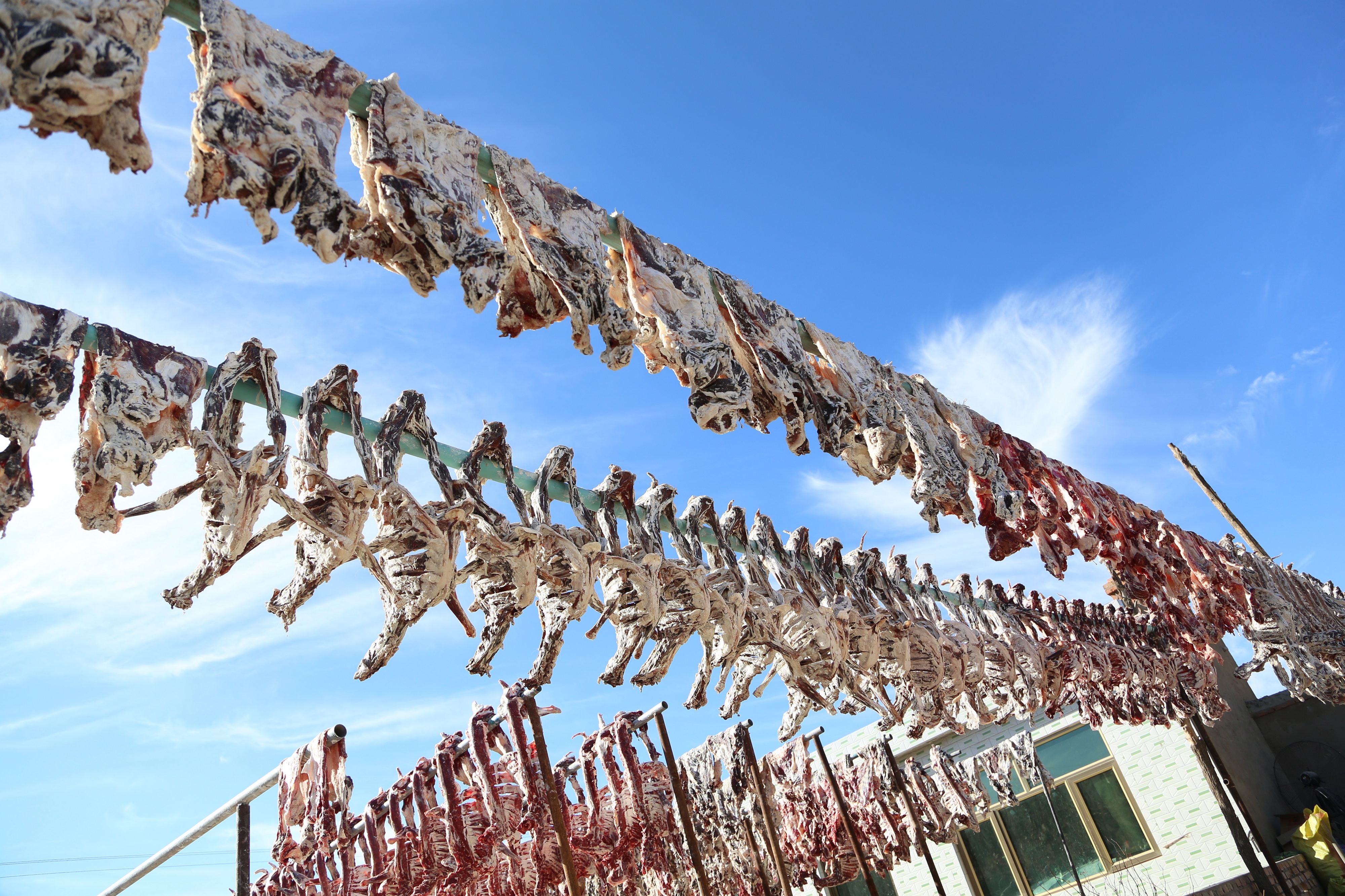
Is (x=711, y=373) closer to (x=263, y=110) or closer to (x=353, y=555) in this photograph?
(x=353, y=555)

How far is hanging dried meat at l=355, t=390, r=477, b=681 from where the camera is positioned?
311 cm

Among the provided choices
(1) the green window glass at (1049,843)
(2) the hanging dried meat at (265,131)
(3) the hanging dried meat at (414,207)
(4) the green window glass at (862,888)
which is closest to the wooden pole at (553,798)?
(3) the hanging dried meat at (414,207)

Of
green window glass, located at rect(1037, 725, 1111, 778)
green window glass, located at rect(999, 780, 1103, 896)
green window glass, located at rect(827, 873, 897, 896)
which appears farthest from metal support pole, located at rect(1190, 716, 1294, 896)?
green window glass, located at rect(827, 873, 897, 896)

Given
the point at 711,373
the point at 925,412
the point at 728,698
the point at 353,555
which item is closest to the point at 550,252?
the point at 711,373

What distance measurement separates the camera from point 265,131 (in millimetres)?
2709

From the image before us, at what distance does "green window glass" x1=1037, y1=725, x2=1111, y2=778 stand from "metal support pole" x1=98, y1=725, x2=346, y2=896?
39.4 feet

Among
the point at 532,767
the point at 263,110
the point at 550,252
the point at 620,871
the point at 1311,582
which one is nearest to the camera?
the point at 263,110

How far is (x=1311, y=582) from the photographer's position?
13.5 meters

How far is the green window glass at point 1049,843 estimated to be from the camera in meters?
13.5

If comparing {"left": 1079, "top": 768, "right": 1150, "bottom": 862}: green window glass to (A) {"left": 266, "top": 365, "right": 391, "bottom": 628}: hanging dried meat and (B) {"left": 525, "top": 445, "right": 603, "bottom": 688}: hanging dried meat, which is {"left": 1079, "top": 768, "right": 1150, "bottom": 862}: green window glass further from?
(A) {"left": 266, "top": 365, "right": 391, "bottom": 628}: hanging dried meat

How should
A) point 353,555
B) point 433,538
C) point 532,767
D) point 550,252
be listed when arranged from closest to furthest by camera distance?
point 353,555 < point 433,538 < point 550,252 < point 532,767

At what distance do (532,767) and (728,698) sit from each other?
4.60 ft

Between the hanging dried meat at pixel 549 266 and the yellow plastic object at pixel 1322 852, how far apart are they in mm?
14454

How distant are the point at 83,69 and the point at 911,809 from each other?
9.00 m
